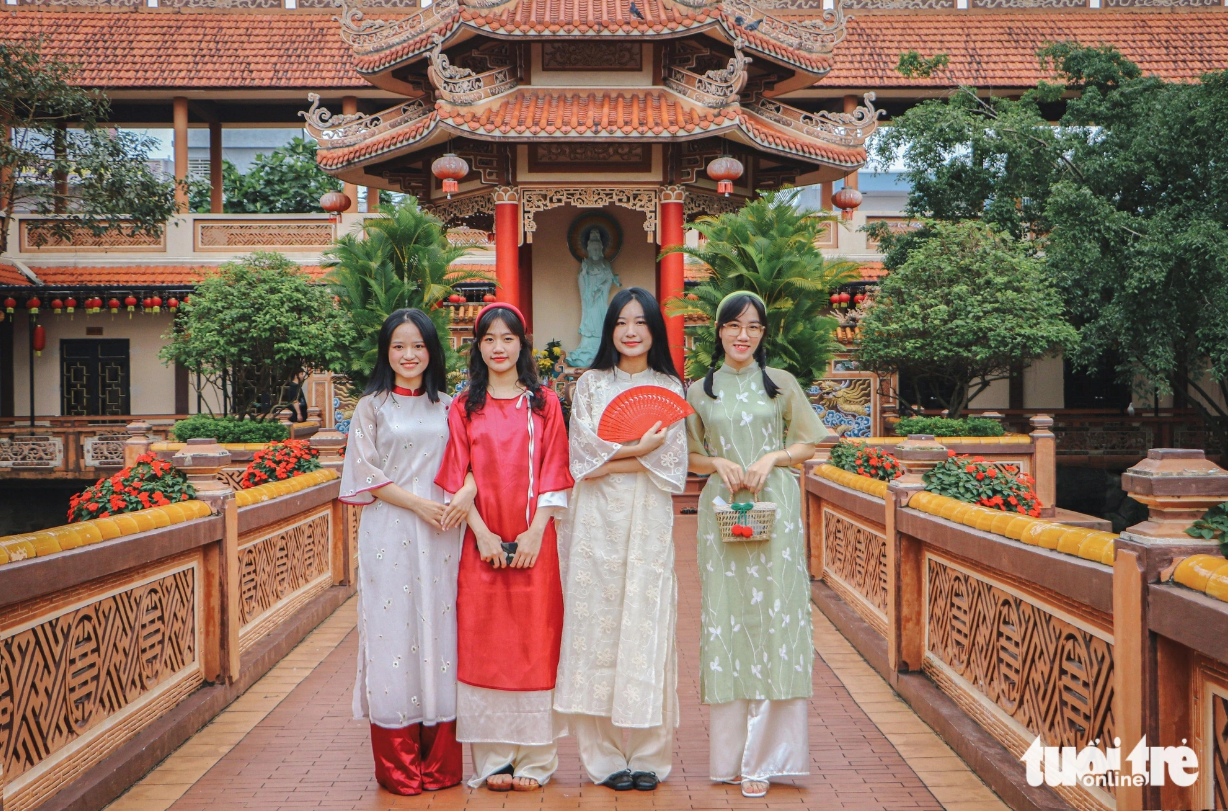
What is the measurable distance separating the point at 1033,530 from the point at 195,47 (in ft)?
62.6

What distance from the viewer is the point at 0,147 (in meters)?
12.6

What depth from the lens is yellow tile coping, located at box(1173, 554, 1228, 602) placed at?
242cm

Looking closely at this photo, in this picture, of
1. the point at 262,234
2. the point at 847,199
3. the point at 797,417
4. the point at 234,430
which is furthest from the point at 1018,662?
the point at 262,234

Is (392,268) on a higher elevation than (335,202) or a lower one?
A: lower

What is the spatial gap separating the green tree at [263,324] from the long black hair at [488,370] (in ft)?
26.7

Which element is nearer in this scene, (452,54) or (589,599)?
(589,599)

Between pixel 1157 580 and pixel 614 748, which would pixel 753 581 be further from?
pixel 1157 580

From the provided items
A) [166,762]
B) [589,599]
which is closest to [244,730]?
[166,762]

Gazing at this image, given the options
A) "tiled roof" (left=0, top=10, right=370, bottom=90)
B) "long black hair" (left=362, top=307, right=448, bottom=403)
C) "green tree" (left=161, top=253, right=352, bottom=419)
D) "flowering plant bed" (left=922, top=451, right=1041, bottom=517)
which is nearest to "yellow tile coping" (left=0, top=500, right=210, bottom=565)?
"long black hair" (left=362, top=307, right=448, bottom=403)

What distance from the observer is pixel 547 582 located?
374cm

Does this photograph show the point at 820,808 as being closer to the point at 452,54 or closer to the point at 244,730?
the point at 244,730

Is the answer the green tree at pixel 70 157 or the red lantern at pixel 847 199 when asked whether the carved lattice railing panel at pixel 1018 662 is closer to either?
the red lantern at pixel 847 199

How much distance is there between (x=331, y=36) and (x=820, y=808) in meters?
18.8

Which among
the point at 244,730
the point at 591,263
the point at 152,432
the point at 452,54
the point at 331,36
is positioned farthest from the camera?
the point at 331,36
